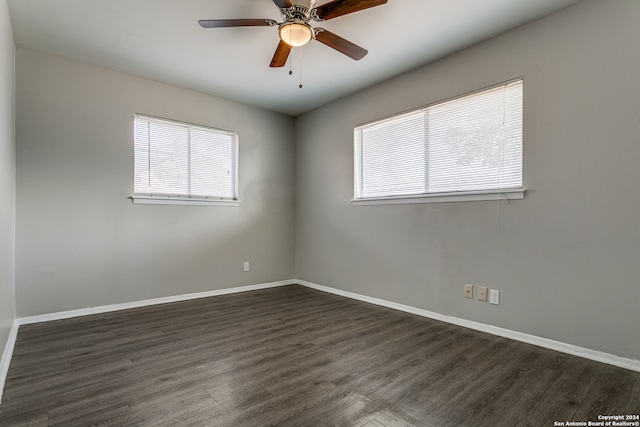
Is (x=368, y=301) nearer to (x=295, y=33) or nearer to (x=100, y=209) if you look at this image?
(x=295, y=33)

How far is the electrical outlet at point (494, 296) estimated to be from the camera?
105 inches

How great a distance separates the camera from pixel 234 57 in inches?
121

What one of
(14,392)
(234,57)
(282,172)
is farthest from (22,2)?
(282,172)

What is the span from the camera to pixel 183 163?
3891 mm

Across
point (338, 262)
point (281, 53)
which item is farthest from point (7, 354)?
point (338, 262)

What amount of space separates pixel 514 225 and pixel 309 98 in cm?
285

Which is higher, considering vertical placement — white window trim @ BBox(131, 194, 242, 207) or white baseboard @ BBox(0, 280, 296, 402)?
white window trim @ BBox(131, 194, 242, 207)

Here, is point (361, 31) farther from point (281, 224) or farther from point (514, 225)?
point (281, 224)

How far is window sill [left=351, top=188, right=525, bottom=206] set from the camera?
260 cm

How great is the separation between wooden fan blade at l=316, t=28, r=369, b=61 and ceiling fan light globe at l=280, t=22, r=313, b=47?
82mm

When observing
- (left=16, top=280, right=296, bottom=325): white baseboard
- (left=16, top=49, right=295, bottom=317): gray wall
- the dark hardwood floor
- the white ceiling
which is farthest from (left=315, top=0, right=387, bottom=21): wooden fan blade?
(left=16, top=280, right=296, bottom=325): white baseboard

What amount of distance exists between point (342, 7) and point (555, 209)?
2.11 metres

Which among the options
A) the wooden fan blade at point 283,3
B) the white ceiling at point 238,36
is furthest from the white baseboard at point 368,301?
the wooden fan blade at point 283,3

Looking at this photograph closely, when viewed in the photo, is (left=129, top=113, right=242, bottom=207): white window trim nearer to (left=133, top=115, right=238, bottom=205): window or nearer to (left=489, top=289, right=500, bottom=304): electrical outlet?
(left=133, top=115, right=238, bottom=205): window
